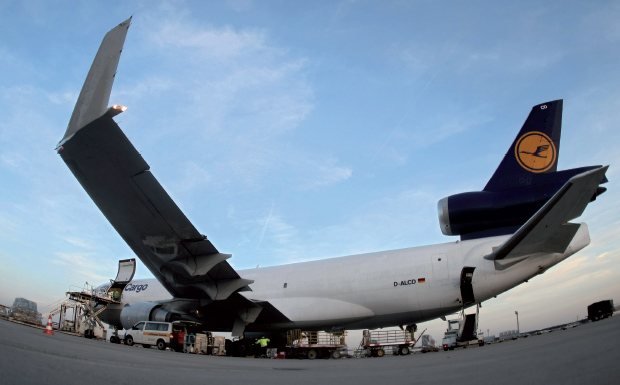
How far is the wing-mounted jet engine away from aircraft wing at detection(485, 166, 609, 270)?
4.15ft

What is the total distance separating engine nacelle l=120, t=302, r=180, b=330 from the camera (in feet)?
49.9

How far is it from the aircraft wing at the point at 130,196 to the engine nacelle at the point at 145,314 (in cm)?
168

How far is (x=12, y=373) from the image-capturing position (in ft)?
5.26

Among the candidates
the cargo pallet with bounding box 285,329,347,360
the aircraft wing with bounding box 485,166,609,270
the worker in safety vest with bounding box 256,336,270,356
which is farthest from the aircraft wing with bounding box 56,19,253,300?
the aircraft wing with bounding box 485,166,609,270

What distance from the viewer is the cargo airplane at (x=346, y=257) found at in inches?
375

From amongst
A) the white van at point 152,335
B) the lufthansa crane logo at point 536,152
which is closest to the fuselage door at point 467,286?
the lufthansa crane logo at point 536,152

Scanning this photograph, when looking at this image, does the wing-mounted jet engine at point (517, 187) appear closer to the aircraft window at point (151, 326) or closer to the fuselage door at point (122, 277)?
the aircraft window at point (151, 326)

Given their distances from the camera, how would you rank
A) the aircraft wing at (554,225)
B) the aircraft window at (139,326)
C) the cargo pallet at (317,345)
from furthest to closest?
the aircraft window at (139,326), the cargo pallet at (317,345), the aircraft wing at (554,225)

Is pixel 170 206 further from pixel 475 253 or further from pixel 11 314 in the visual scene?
pixel 11 314

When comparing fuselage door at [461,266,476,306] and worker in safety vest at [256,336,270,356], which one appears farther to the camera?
worker in safety vest at [256,336,270,356]

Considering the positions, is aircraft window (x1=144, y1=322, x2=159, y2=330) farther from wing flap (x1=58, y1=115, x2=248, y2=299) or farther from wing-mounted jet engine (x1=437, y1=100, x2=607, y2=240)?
wing-mounted jet engine (x1=437, y1=100, x2=607, y2=240)

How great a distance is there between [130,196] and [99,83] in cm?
309

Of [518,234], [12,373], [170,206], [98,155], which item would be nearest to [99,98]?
[98,155]

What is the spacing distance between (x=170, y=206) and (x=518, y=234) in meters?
9.60
